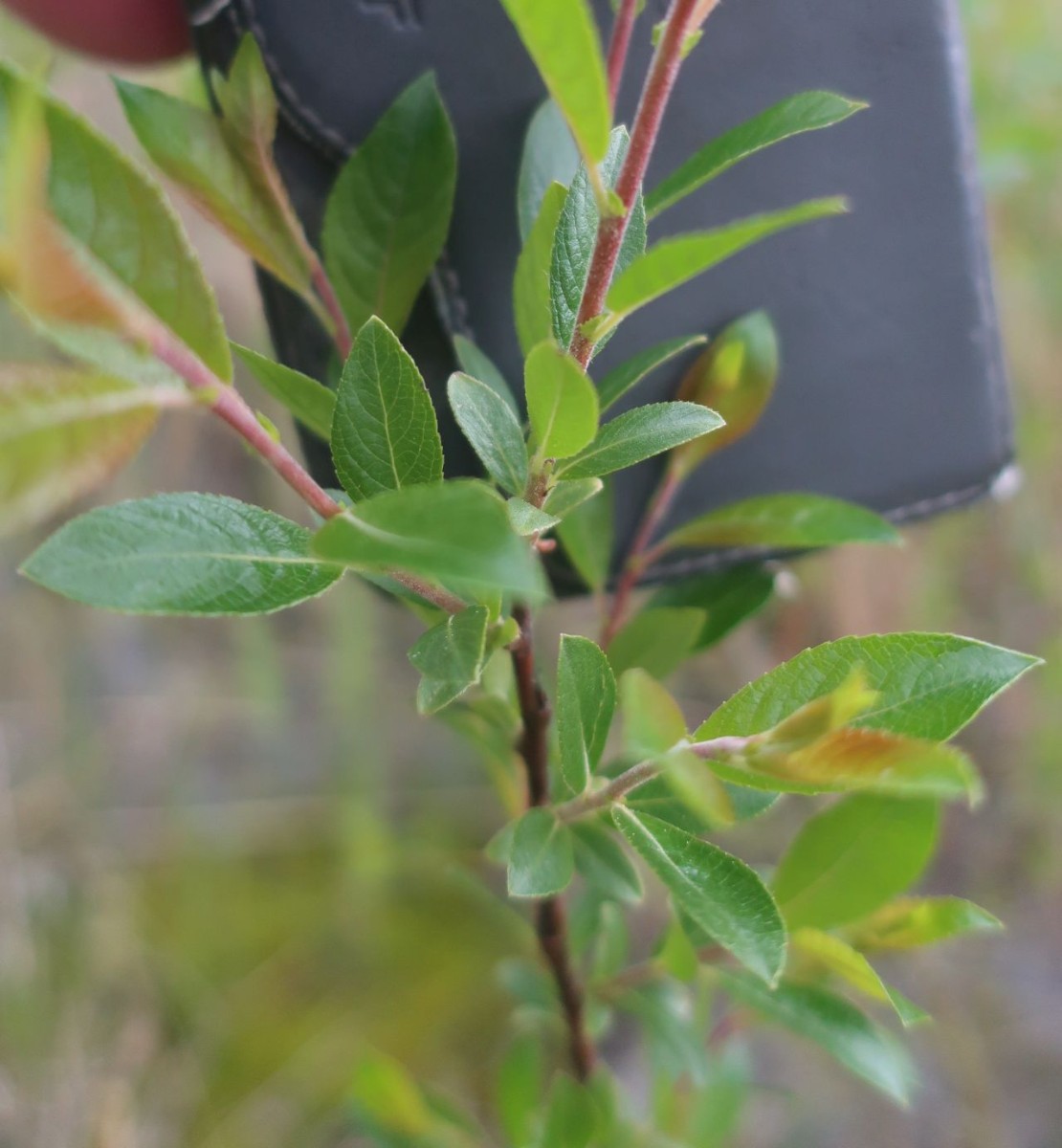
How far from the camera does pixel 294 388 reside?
0.33m

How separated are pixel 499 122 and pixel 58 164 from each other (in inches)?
10.9

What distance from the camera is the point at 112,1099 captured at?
103cm

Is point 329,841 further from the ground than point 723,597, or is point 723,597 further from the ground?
point 723,597

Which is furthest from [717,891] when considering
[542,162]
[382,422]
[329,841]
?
[329,841]

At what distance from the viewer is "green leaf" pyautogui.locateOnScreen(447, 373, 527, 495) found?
267 mm

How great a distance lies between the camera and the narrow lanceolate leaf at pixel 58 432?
0.57 ft

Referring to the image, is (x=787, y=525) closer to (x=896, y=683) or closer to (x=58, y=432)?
(x=896, y=683)

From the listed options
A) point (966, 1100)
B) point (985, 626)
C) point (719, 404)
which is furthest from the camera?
point (985, 626)

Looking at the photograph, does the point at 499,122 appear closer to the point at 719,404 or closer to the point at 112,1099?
the point at 719,404

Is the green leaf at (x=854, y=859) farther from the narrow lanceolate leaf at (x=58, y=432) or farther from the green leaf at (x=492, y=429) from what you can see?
the narrow lanceolate leaf at (x=58, y=432)

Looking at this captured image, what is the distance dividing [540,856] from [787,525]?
0.22m

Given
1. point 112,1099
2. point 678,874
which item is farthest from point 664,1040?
point 112,1099

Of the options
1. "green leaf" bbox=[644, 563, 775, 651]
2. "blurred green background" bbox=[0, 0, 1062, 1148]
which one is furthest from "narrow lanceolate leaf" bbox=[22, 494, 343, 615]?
"blurred green background" bbox=[0, 0, 1062, 1148]

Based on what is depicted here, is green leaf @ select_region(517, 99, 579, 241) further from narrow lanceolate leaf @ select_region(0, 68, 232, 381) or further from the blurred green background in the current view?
the blurred green background
